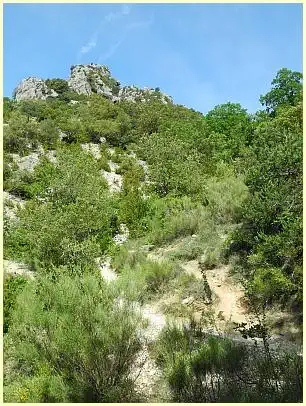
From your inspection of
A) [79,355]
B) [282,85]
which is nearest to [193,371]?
[79,355]

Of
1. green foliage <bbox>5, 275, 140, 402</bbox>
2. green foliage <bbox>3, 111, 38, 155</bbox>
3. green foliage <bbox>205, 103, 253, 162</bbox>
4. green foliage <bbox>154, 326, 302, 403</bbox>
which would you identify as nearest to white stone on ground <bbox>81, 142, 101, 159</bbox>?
green foliage <bbox>3, 111, 38, 155</bbox>

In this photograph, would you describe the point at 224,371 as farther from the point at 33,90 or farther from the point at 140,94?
the point at 33,90

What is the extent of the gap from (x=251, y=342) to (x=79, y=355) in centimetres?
385

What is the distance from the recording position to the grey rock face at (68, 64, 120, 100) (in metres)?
68.3

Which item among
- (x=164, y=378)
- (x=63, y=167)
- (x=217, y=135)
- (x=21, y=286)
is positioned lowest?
(x=164, y=378)

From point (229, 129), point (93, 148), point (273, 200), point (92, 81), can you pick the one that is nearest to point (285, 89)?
point (229, 129)

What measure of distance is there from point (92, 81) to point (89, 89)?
11.7 feet

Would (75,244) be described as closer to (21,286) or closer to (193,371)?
(21,286)

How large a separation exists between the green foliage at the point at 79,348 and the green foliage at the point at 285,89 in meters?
32.5

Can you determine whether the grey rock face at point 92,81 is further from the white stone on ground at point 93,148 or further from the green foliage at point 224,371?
A: the green foliage at point 224,371

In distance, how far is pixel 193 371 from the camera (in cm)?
674

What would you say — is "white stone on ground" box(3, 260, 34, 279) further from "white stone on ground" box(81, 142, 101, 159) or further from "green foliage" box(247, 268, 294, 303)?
"white stone on ground" box(81, 142, 101, 159)

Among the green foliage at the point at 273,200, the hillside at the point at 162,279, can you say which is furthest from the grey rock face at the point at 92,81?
the green foliage at the point at 273,200

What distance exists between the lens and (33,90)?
66750 millimetres
